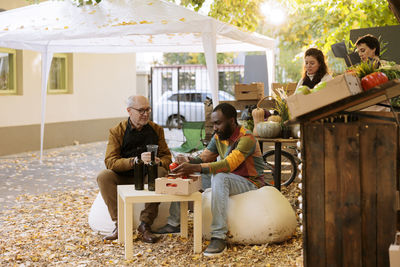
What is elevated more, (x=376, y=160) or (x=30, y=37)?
(x=30, y=37)

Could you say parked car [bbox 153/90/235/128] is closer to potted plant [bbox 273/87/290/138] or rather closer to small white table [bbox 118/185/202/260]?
potted plant [bbox 273/87/290/138]

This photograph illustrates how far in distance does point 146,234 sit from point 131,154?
30.4 inches

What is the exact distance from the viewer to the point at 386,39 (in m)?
8.79

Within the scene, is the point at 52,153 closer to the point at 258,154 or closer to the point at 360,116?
the point at 258,154

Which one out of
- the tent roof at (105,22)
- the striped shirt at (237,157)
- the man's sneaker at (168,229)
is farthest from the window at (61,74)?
the striped shirt at (237,157)

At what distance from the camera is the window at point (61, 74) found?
14.7m

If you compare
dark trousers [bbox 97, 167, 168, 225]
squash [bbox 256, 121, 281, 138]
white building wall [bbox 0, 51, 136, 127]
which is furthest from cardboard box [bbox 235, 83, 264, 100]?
white building wall [bbox 0, 51, 136, 127]

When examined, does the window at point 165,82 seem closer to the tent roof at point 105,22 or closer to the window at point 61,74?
the window at point 61,74

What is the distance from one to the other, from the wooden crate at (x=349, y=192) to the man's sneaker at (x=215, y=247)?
125cm

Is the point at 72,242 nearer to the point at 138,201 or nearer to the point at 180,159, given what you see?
the point at 138,201

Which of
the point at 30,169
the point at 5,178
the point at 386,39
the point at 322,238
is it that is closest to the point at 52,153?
the point at 30,169

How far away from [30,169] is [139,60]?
25.9 m

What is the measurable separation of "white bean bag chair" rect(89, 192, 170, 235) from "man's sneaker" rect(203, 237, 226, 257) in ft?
2.47

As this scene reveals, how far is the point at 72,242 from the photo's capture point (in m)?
5.64
